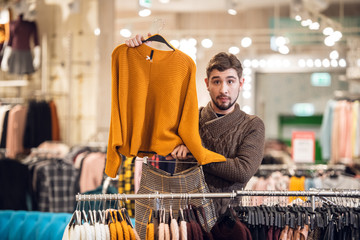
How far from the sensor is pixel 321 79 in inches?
352

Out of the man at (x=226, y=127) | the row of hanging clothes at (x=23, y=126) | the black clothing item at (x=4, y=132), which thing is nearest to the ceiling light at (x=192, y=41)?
the row of hanging clothes at (x=23, y=126)

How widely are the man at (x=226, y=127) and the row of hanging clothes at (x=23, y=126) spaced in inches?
169

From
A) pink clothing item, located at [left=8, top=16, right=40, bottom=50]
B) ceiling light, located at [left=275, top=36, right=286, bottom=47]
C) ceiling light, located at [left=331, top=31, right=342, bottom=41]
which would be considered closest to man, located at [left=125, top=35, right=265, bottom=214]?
ceiling light, located at [left=331, top=31, right=342, bottom=41]

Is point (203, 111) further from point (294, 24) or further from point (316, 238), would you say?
point (294, 24)

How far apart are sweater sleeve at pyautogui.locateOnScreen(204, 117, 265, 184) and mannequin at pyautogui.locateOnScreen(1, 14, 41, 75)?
5042 millimetres

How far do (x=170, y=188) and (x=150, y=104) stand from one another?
417mm

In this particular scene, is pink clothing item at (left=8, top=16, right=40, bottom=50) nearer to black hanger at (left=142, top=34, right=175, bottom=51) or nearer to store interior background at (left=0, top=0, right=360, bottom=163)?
store interior background at (left=0, top=0, right=360, bottom=163)

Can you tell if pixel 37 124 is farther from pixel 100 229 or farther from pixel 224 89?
pixel 100 229

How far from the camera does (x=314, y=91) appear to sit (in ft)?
29.9

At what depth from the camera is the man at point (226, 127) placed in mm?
2348

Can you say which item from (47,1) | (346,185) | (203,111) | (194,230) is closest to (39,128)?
(47,1)

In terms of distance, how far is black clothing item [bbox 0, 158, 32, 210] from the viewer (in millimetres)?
4496

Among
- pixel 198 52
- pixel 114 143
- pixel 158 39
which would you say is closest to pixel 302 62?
pixel 198 52

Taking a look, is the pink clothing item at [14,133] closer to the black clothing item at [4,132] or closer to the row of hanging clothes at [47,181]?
the black clothing item at [4,132]
